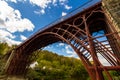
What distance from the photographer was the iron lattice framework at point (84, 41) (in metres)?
10.8

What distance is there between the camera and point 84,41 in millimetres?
11945

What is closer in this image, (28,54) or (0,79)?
(0,79)

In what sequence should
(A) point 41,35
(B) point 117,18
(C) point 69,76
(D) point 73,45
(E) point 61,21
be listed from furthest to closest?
1. (C) point 69,76
2. (A) point 41,35
3. (E) point 61,21
4. (D) point 73,45
5. (B) point 117,18

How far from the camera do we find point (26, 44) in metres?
23.3

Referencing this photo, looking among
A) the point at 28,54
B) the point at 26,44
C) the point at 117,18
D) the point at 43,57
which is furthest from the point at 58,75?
the point at 117,18

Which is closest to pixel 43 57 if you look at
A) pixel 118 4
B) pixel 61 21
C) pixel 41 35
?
pixel 41 35

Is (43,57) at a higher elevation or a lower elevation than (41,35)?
higher

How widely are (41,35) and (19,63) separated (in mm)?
7269

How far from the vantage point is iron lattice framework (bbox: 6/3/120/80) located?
35.5 feet

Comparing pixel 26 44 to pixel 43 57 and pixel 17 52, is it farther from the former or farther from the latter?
pixel 43 57

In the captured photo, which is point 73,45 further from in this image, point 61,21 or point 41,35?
point 41,35

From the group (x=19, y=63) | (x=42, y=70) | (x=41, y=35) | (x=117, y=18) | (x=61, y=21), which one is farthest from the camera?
(x=42, y=70)

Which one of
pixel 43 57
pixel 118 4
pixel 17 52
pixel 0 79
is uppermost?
pixel 43 57

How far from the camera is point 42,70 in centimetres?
3612
